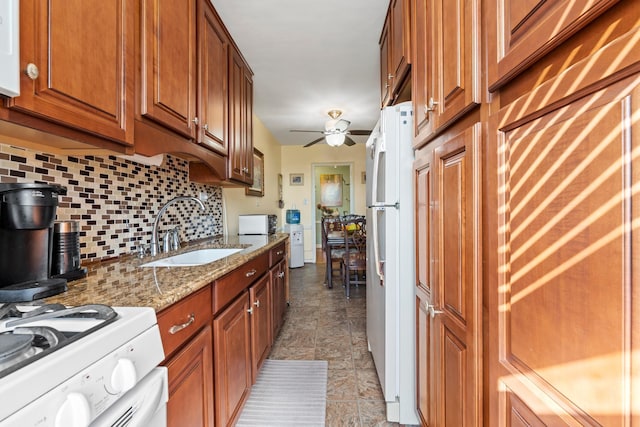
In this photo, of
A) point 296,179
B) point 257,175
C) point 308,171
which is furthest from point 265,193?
point 308,171

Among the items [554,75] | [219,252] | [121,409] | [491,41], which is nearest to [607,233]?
[554,75]

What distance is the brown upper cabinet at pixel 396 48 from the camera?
1.53 meters

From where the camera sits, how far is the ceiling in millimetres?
1967

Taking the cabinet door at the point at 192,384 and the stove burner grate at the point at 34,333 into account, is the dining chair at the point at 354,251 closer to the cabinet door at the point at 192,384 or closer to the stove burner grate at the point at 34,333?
the cabinet door at the point at 192,384

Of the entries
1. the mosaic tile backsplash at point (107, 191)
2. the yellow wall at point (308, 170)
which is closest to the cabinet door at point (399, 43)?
the mosaic tile backsplash at point (107, 191)

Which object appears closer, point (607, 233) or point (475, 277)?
point (607, 233)

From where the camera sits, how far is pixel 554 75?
1.86ft

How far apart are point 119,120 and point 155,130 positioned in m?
0.23

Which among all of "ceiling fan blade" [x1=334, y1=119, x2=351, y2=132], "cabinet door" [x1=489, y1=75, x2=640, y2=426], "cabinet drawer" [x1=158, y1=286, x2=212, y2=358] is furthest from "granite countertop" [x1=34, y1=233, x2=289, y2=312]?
"ceiling fan blade" [x1=334, y1=119, x2=351, y2=132]

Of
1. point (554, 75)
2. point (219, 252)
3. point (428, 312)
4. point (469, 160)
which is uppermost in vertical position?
point (554, 75)

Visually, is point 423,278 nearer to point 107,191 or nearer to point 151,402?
point 151,402

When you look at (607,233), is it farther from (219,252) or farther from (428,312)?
(219,252)

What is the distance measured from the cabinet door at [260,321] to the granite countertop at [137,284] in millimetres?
469

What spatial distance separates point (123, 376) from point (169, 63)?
4.46 feet
